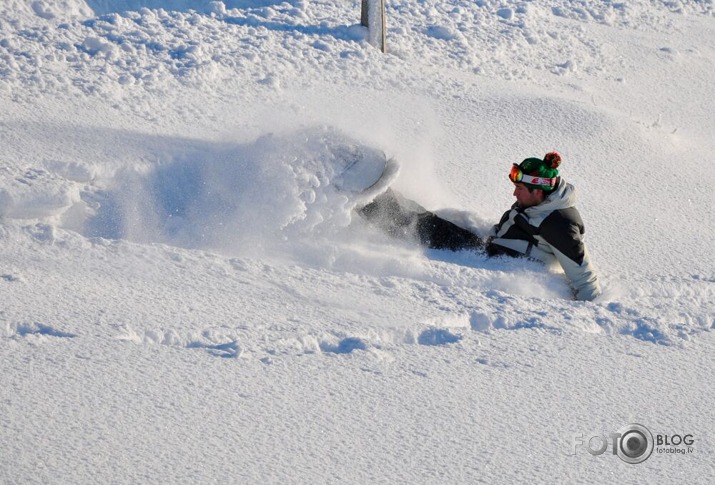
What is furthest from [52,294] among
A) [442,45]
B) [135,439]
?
[442,45]

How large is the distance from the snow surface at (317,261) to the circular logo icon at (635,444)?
0.07 meters

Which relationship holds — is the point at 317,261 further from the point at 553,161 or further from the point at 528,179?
the point at 553,161

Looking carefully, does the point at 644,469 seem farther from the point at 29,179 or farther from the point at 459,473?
the point at 29,179

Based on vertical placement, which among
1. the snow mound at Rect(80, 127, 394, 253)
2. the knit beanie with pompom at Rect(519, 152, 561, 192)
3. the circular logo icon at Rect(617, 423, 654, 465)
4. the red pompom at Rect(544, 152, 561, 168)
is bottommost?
the circular logo icon at Rect(617, 423, 654, 465)

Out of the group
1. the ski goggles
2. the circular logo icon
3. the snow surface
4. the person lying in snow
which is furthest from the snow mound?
the circular logo icon

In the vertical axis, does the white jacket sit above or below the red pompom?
below

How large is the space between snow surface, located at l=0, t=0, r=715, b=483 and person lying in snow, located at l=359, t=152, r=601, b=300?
0.36ft

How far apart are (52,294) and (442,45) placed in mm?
5010

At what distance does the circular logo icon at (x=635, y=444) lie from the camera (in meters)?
3.09

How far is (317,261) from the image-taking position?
14.5ft

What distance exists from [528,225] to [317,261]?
121 centimetres

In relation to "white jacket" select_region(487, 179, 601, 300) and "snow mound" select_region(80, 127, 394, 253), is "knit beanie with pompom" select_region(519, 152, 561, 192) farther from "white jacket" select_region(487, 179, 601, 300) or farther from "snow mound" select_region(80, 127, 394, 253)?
"snow mound" select_region(80, 127, 394, 253)

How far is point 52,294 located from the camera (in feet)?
11.9

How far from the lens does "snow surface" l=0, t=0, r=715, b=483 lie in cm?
296
